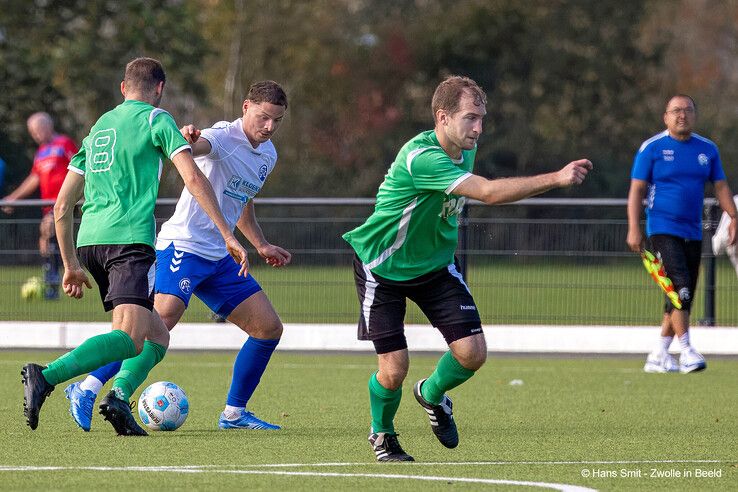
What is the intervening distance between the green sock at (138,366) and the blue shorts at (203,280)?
1.32 ft

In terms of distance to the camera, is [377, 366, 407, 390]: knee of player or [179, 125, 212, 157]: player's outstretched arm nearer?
[377, 366, 407, 390]: knee of player

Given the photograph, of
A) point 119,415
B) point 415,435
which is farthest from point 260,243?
point 415,435

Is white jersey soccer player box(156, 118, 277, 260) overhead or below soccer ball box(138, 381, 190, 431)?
overhead

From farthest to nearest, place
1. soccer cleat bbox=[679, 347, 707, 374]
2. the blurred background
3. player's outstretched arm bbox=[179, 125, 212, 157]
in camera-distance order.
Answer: the blurred background → soccer cleat bbox=[679, 347, 707, 374] → player's outstretched arm bbox=[179, 125, 212, 157]

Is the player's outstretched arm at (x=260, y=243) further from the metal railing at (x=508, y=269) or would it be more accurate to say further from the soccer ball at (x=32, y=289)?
the soccer ball at (x=32, y=289)

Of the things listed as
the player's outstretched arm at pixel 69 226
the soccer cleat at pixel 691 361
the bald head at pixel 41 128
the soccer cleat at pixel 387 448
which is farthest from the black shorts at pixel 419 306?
the bald head at pixel 41 128

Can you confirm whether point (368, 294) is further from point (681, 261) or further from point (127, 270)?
point (681, 261)

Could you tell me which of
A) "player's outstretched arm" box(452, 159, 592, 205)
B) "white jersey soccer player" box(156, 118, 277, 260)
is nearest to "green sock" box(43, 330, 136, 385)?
"white jersey soccer player" box(156, 118, 277, 260)

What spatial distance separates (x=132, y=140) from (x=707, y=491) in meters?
3.45

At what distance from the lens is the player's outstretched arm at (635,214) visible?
12.1 metres

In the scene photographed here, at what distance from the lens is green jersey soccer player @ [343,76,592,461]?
24.6ft

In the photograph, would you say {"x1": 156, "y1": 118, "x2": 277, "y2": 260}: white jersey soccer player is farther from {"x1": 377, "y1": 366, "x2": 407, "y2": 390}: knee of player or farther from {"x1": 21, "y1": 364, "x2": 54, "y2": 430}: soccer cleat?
{"x1": 377, "y1": 366, "x2": 407, "y2": 390}: knee of player

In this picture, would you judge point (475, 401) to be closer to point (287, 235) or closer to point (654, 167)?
point (654, 167)

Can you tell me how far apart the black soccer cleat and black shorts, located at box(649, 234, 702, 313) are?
537 cm
